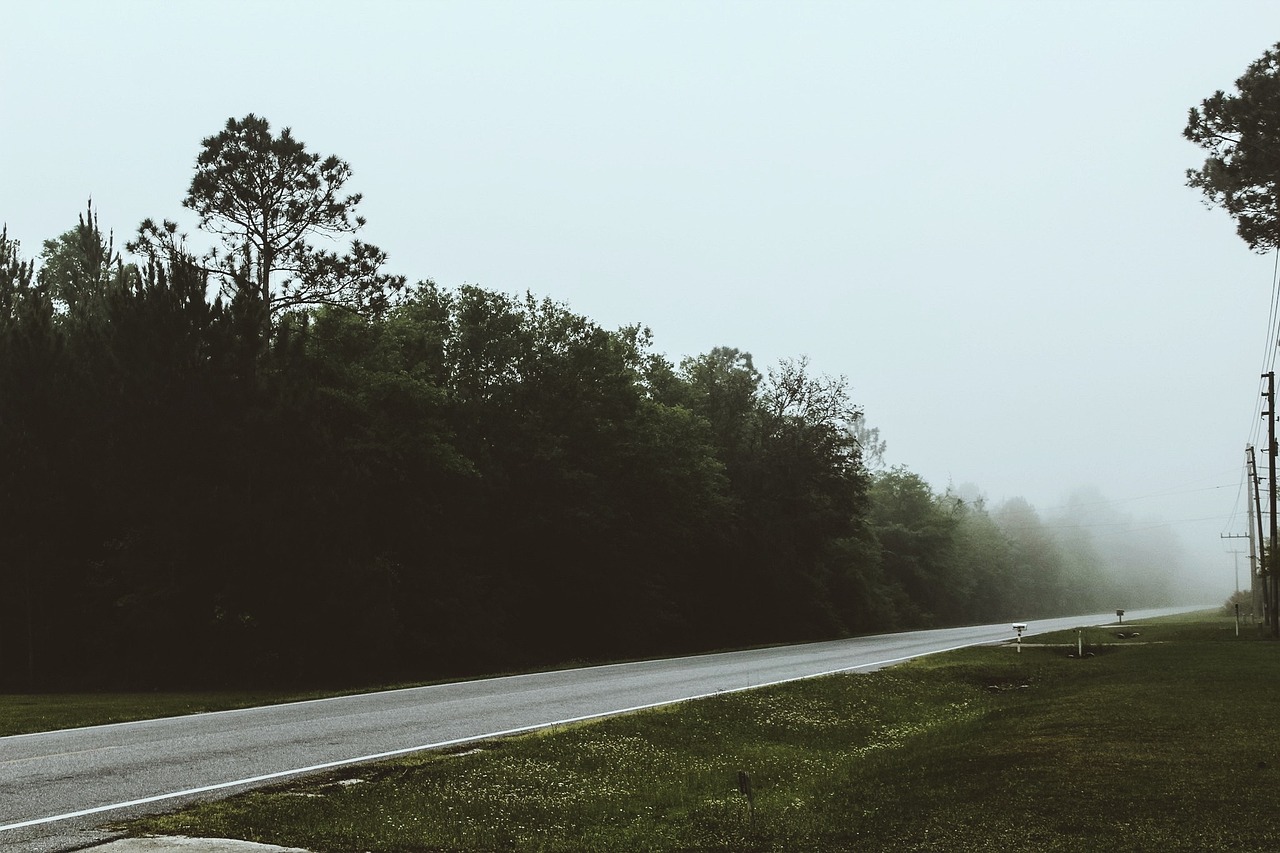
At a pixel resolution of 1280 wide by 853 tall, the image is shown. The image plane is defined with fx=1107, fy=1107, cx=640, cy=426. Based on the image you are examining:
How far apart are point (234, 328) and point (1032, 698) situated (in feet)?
71.7

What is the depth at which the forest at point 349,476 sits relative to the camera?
27516mm

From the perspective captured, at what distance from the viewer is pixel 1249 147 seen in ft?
74.4

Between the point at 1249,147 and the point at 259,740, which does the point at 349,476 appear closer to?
the point at 259,740

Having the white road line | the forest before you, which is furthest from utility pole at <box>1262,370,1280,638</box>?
the white road line

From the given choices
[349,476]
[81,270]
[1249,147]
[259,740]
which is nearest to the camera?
[259,740]

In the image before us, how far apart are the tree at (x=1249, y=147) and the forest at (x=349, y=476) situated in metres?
22.2

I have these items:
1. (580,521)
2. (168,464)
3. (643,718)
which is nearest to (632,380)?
(580,521)

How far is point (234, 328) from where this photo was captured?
97.9 feet

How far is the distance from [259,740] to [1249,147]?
71.1ft

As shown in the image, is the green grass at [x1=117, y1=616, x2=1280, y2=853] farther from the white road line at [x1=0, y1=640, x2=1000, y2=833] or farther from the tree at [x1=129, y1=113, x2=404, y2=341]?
the tree at [x1=129, y1=113, x2=404, y2=341]

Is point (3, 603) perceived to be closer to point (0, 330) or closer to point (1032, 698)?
point (0, 330)

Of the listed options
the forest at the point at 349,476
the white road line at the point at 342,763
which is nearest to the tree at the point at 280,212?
the forest at the point at 349,476

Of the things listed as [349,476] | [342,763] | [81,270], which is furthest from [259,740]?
[81,270]

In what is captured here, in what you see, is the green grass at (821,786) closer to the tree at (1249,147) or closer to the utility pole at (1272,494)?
the tree at (1249,147)
